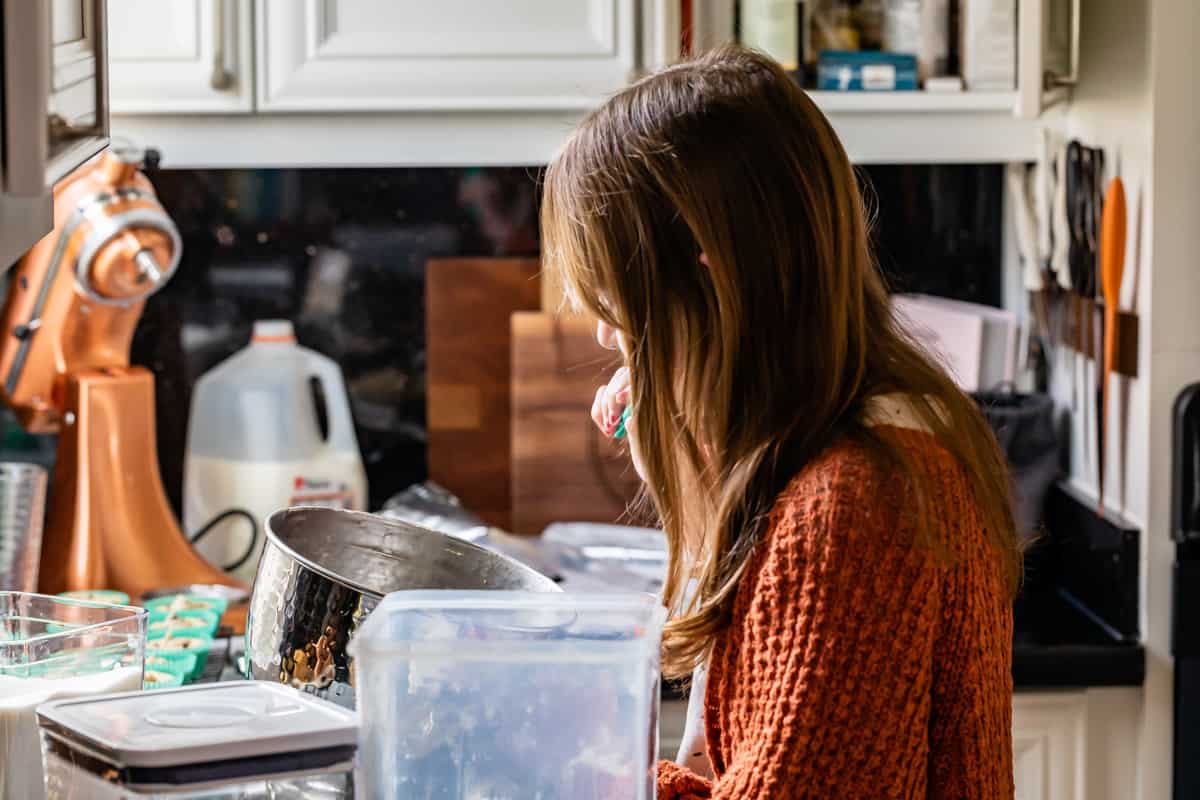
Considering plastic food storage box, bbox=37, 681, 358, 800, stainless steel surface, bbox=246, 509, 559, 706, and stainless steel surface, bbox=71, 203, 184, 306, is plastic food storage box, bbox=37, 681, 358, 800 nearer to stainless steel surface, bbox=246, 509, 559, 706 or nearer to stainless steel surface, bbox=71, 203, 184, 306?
stainless steel surface, bbox=246, 509, 559, 706

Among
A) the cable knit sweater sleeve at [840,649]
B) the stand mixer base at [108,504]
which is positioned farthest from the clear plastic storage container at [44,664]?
the stand mixer base at [108,504]

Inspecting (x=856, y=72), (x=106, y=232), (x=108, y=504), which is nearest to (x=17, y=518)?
(x=108, y=504)

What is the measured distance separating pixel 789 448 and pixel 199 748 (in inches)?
14.5

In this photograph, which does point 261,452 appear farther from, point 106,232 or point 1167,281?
point 1167,281

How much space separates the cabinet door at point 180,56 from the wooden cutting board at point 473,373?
473mm

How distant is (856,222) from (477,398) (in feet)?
4.54

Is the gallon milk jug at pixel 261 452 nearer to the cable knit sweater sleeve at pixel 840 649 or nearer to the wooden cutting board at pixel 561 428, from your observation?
the wooden cutting board at pixel 561 428

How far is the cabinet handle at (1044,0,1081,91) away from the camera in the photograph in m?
1.79

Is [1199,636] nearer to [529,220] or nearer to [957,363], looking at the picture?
[957,363]

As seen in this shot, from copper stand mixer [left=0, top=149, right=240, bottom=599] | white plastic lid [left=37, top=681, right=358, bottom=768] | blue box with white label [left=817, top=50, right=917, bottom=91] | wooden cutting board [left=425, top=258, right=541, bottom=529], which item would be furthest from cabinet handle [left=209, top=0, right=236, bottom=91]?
white plastic lid [left=37, top=681, right=358, bottom=768]

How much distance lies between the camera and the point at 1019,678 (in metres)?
1.71

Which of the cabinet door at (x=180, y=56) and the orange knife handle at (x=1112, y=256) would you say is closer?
the orange knife handle at (x=1112, y=256)

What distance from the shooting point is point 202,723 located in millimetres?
738

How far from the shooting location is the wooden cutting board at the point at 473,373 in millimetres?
2234
